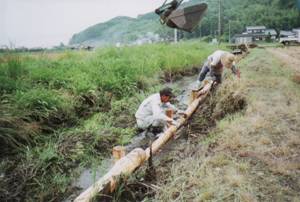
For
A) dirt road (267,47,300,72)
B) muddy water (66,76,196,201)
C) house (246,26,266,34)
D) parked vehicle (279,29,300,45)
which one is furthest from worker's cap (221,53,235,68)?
house (246,26,266,34)

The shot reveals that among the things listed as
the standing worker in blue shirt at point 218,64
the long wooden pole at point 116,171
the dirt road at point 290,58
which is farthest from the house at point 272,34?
the long wooden pole at point 116,171

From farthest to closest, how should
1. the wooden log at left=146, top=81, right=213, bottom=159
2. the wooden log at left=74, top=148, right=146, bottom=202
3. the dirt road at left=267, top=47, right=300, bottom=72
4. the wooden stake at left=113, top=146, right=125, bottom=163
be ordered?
the dirt road at left=267, top=47, right=300, bottom=72, the wooden log at left=146, top=81, right=213, bottom=159, the wooden stake at left=113, top=146, right=125, bottom=163, the wooden log at left=74, top=148, right=146, bottom=202

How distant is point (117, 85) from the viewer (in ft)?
29.1

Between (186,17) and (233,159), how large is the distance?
207 centimetres

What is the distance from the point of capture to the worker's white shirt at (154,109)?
5.73 meters

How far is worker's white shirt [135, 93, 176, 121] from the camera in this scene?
226 inches

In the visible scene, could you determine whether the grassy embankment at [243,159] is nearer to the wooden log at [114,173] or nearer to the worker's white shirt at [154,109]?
the wooden log at [114,173]

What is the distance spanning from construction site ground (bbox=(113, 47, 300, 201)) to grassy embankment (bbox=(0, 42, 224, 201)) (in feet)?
4.22

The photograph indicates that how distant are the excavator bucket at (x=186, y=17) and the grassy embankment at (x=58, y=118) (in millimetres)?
2728

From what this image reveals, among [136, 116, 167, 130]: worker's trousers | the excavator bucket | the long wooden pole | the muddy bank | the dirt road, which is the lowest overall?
the dirt road

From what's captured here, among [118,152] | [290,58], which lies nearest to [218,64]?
[118,152]

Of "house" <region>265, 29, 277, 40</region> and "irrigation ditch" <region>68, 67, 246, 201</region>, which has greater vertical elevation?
"irrigation ditch" <region>68, 67, 246, 201</region>

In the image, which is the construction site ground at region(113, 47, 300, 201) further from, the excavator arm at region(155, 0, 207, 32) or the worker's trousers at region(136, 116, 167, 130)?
the excavator arm at region(155, 0, 207, 32)

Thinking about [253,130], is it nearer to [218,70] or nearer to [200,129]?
[200,129]
